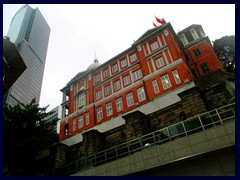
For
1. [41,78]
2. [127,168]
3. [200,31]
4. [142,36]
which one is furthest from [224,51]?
[41,78]

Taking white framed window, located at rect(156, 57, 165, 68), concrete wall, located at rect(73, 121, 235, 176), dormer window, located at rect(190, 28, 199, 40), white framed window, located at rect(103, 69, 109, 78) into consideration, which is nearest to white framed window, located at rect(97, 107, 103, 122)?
white framed window, located at rect(103, 69, 109, 78)

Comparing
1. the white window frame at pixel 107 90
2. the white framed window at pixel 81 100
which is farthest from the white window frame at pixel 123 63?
the white framed window at pixel 81 100

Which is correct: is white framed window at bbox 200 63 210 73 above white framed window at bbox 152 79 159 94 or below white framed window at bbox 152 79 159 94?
above

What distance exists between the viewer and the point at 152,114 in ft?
62.2

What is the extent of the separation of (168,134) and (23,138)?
13914 mm

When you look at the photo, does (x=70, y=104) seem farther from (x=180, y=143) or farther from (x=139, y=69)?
(x=180, y=143)

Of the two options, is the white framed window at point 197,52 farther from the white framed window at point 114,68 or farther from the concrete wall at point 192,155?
the concrete wall at point 192,155

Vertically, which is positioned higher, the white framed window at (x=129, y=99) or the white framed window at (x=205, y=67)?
the white framed window at (x=205, y=67)

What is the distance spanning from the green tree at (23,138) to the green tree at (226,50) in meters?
29.1

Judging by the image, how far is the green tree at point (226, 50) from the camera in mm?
31828

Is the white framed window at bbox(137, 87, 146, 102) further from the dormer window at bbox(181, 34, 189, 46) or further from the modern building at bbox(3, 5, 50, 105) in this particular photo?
the modern building at bbox(3, 5, 50, 105)

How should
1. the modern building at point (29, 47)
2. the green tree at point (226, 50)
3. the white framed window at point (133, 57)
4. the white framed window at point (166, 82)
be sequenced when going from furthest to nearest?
the modern building at point (29, 47), the green tree at point (226, 50), the white framed window at point (133, 57), the white framed window at point (166, 82)

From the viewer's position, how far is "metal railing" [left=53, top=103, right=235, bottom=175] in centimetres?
1042

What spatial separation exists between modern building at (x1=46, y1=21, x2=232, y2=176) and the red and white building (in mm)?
103
